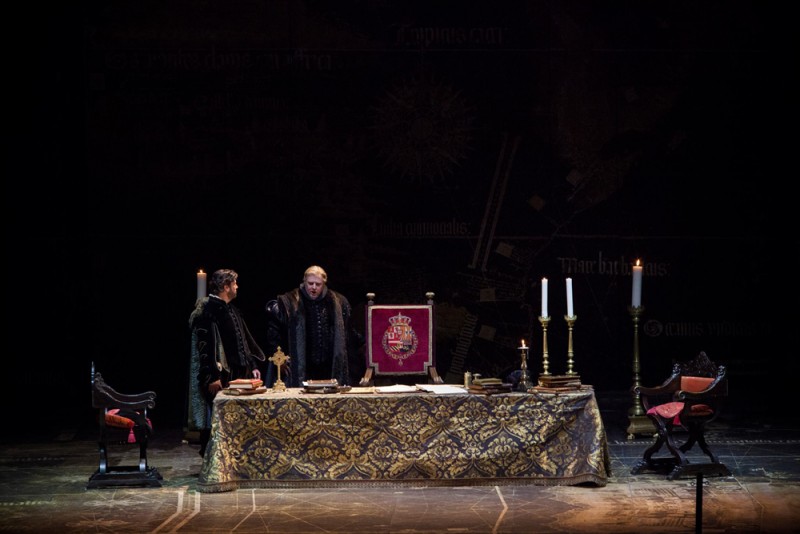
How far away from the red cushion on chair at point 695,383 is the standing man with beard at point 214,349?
2751 millimetres

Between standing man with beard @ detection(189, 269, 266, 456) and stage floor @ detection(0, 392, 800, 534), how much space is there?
47 cm

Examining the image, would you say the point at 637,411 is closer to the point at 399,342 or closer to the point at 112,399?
the point at 399,342

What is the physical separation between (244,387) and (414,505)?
1.21 metres

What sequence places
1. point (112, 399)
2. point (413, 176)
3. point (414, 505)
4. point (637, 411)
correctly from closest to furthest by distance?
1. point (414, 505)
2. point (112, 399)
3. point (637, 411)
4. point (413, 176)

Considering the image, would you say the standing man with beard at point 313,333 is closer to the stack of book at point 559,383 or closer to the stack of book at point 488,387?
the stack of book at point 488,387

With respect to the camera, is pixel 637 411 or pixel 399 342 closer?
pixel 399 342

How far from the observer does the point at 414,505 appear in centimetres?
626

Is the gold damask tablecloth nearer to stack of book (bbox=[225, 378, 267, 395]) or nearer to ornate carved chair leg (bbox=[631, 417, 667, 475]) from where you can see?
stack of book (bbox=[225, 378, 267, 395])

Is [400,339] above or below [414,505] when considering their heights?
above

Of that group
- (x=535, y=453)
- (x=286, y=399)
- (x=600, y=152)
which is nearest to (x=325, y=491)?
(x=286, y=399)

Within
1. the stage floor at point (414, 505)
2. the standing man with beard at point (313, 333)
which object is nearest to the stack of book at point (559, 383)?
the stage floor at point (414, 505)

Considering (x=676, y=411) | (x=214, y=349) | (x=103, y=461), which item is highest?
(x=214, y=349)

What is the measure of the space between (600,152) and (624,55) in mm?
835

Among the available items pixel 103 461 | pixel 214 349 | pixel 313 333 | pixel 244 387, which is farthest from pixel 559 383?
pixel 103 461
